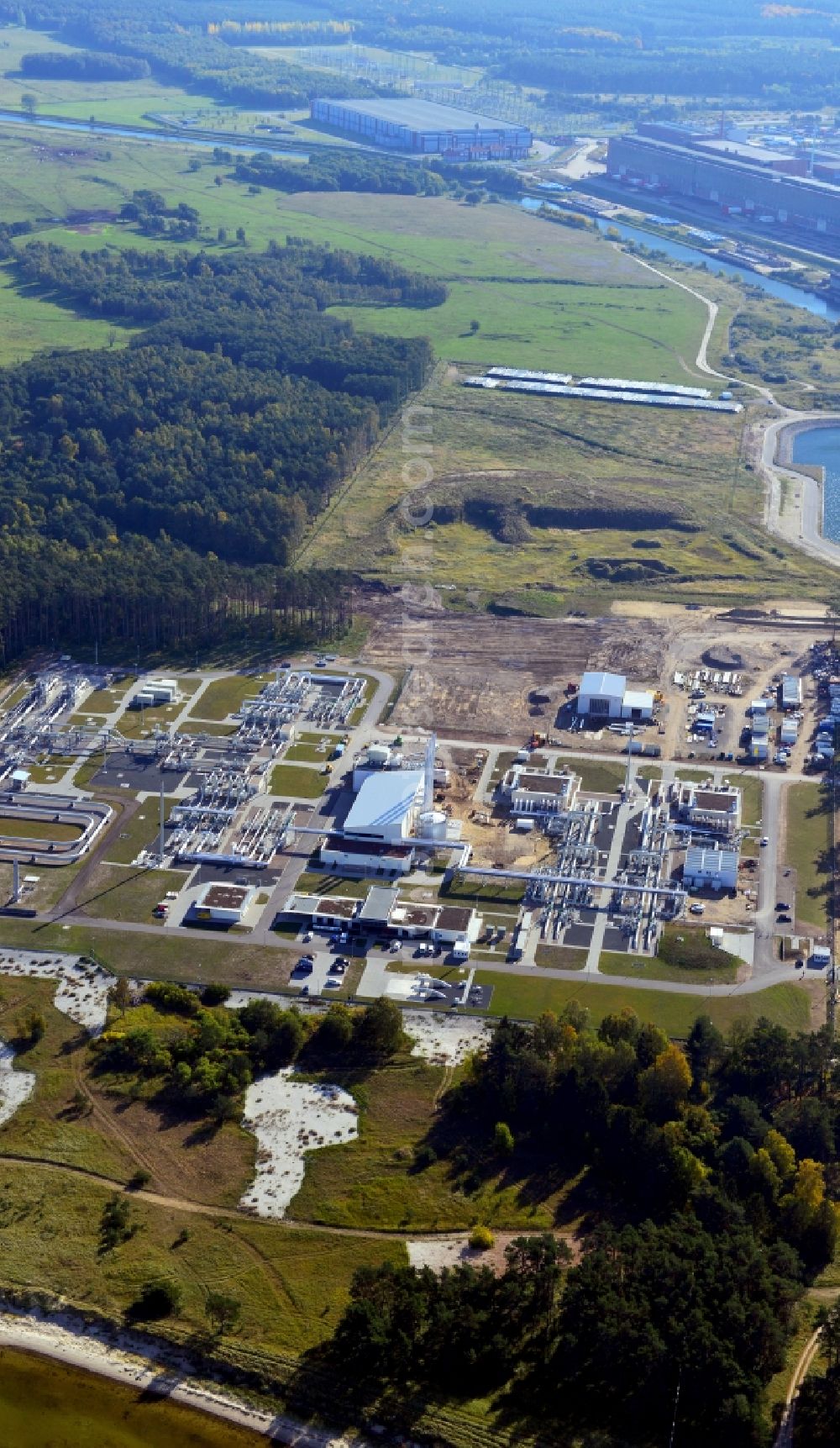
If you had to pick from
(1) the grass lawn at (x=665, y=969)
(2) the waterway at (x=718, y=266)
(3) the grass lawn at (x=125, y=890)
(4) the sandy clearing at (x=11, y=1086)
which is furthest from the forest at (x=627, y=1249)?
(2) the waterway at (x=718, y=266)

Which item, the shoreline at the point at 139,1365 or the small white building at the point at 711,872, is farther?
the small white building at the point at 711,872

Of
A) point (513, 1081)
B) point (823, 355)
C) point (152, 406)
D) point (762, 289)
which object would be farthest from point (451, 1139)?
point (762, 289)

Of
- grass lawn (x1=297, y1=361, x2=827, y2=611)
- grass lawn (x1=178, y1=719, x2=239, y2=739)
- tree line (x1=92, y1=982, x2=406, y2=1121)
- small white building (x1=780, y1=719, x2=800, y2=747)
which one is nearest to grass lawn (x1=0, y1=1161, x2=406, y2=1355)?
tree line (x1=92, y1=982, x2=406, y2=1121)

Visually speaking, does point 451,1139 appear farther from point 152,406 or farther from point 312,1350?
point 152,406

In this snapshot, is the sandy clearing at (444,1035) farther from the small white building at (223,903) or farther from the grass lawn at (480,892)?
the small white building at (223,903)

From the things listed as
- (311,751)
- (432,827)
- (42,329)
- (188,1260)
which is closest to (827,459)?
(311,751)

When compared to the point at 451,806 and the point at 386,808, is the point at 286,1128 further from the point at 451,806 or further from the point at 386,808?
the point at 451,806

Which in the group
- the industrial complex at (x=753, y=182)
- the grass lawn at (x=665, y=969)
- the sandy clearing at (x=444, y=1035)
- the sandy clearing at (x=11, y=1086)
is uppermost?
the industrial complex at (x=753, y=182)
